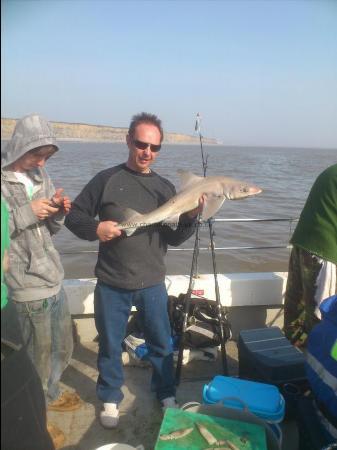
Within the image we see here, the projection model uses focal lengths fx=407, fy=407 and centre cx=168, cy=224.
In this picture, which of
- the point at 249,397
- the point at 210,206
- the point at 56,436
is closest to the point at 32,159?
the point at 210,206

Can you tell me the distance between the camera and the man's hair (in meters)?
3.35

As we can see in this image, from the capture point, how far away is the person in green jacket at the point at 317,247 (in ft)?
12.5

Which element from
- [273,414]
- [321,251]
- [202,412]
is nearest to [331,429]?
[273,414]

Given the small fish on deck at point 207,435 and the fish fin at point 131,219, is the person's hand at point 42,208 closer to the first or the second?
the fish fin at point 131,219

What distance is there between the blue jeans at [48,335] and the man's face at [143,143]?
1.26 metres

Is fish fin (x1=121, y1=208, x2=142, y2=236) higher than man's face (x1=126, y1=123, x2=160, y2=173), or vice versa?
man's face (x1=126, y1=123, x2=160, y2=173)

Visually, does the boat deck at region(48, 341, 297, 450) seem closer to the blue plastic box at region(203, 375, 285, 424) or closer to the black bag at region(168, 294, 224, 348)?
the black bag at region(168, 294, 224, 348)

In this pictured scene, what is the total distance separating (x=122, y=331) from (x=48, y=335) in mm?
680

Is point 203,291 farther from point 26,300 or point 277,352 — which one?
point 26,300

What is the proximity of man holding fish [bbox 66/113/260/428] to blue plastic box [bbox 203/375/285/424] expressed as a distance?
65cm

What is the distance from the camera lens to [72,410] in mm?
3709

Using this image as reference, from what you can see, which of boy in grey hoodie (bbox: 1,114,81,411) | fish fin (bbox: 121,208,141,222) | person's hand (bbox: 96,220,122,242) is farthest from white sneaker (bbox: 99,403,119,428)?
fish fin (bbox: 121,208,141,222)

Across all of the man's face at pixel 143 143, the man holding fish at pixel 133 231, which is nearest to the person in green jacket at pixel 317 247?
the man holding fish at pixel 133 231

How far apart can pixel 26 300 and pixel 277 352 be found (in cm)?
231
